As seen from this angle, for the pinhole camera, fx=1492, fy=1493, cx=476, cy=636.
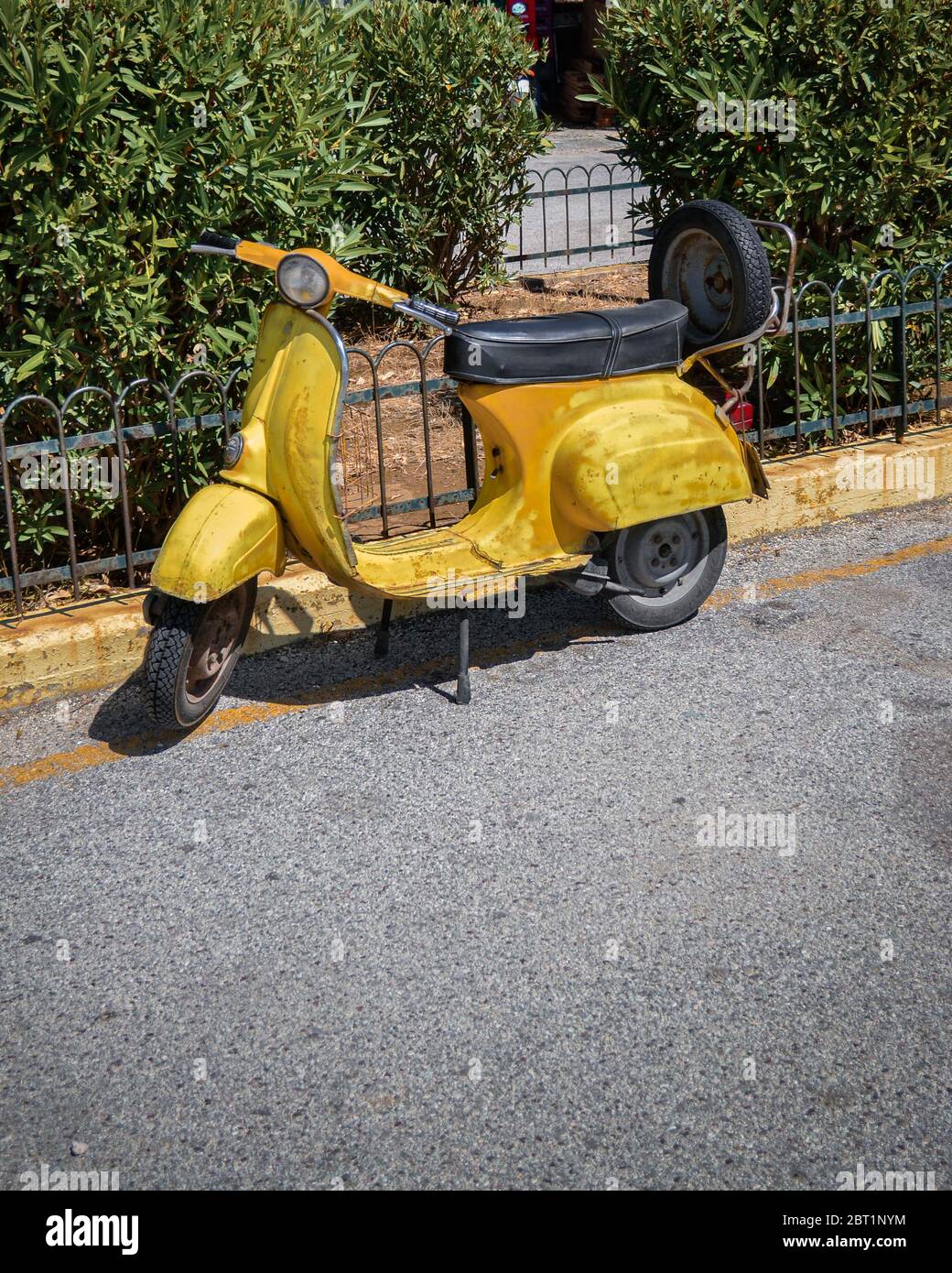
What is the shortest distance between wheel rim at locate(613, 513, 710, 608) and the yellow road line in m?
0.25

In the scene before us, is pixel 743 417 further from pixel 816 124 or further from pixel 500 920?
pixel 500 920

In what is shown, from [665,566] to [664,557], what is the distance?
0.04 metres

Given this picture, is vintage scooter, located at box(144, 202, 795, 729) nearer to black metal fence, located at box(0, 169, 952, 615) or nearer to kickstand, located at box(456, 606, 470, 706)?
kickstand, located at box(456, 606, 470, 706)

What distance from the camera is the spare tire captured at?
18.4ft

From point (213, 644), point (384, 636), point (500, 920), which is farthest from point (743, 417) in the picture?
point (500, 920)

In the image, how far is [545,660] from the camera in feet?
18.6

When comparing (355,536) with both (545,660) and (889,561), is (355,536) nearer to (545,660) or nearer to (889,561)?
(545,660)

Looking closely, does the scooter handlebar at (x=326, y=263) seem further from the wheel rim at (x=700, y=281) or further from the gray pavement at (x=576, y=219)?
the gray pavement at (x=576, y=219)

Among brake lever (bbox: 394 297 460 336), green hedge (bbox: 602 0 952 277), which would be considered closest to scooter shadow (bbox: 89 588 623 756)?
brake lever (bbox: 394 297 460 336)

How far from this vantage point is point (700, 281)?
19.4ft

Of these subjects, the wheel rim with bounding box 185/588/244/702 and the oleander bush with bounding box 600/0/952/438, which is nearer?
the wheel rim with bounding box 185/588/244/702

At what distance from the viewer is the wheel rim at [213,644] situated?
4938 millimetres

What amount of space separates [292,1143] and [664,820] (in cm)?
166
